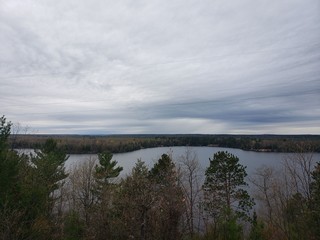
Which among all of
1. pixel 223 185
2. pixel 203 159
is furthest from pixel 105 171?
pixel 203 159

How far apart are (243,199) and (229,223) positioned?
26.3 feet

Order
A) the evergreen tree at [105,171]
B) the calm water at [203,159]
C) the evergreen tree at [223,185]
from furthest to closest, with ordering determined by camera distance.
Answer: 1. the calm water at [203,159]
2. the evergreen tree at [105,171]
3. the evergreen tree at [223,185]

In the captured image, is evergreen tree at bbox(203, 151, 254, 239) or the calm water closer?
evergreen tree at bbox(203, 151, 254, 239)

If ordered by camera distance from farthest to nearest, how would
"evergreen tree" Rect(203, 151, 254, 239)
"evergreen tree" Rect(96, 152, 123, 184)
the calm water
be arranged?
1. the calm water
2. "evergreen tree" Rect(96, 152, 123, 184)
3. "evergreen tree" Rect(203, 151, 254, 239)

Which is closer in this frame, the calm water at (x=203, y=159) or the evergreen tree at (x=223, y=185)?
the evergreen tree at (x=223, y=185)

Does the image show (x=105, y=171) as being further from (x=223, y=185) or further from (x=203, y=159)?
(x=203, y=159)

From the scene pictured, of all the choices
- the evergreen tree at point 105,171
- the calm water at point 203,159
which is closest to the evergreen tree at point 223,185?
the evergreen tree at point 105,171

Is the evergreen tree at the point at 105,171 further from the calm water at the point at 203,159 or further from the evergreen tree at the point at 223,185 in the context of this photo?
the calm water at the point at 203,159

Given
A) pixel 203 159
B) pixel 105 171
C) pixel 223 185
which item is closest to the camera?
pixel 223 185

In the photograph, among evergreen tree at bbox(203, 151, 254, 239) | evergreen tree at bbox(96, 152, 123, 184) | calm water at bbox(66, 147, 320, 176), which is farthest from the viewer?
calm water at bbox(66, 147, 320, 176)

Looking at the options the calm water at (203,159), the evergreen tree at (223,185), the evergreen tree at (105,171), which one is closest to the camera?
the evergreen tree at (223,185)

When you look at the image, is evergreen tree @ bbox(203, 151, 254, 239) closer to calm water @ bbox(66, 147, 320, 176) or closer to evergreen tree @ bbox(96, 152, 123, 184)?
evergreen tree @ bbox(96, 152, 123, 184)

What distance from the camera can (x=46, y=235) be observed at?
1480 cm

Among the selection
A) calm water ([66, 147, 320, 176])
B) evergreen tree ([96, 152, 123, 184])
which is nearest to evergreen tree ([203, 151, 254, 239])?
evergreen tree ([96, 152, 123, 184])
